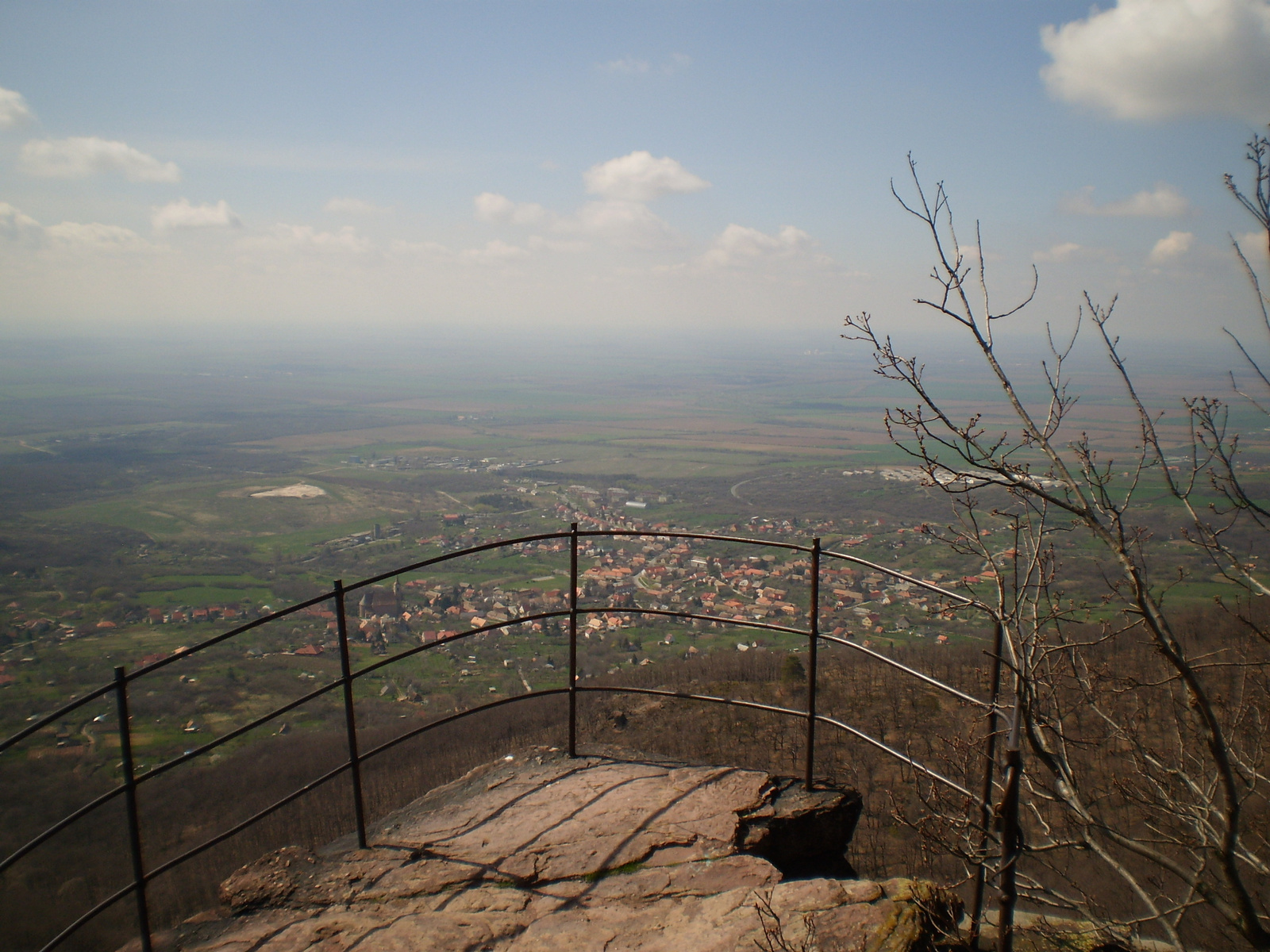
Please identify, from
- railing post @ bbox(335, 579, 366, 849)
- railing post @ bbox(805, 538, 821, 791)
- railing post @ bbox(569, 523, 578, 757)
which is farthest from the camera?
railing post @ bbox(569, 523, 578, 757)

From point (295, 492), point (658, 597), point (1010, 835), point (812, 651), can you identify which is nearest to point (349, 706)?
point (812, 651)

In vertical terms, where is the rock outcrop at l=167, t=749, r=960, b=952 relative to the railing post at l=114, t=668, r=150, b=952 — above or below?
below

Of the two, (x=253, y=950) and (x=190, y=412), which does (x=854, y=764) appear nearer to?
(x=253, y=950)

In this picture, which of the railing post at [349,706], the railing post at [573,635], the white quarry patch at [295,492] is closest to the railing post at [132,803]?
the railing post at [349,706]

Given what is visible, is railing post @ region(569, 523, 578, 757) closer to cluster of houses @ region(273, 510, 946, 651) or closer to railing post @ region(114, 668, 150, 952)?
railing post @ region(114, 668, 150, 952)

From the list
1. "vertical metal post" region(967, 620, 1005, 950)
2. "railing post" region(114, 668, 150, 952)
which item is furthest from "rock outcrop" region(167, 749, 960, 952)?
"railing post" region(114, 668, 150, 952)

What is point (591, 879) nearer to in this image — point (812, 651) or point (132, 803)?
point (812, 651)

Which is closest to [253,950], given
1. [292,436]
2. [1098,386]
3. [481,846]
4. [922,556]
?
[481,846]
